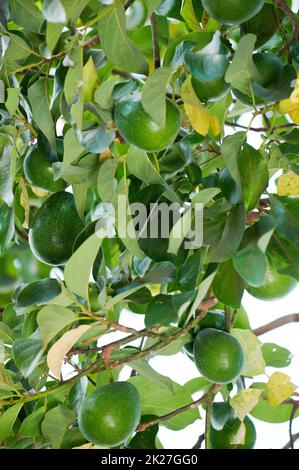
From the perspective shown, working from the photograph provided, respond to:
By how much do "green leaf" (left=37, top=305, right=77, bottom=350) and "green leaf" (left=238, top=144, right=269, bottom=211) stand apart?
0.59ft

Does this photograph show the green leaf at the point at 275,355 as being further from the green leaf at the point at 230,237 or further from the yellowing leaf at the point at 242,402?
the green leaf at the point at 230,237

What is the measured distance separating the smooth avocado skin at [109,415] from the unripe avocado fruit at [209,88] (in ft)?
0.93

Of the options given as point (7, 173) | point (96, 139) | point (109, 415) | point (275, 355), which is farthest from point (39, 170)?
point (275, 355)

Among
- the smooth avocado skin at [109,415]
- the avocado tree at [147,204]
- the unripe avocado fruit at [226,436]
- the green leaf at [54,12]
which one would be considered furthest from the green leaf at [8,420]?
the green leaf at [54,12]

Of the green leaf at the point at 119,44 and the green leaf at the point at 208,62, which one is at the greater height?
the green leaf at the point at 208,62

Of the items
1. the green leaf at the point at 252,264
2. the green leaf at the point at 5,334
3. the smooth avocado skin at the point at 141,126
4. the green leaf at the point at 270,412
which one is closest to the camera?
the green leaf at the point at 252,264

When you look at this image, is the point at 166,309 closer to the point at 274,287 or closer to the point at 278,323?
the point at 274,287

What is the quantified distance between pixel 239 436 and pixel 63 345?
235 mm

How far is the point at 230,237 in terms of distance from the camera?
0.53 metres

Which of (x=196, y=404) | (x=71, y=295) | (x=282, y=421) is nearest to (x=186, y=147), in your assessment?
(x=71, y=295)

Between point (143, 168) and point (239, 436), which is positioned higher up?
point (143, 168)

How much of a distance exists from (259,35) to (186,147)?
0.44ft

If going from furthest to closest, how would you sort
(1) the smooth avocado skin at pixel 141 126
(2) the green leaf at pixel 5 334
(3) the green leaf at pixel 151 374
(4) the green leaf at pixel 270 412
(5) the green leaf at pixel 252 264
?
(4) the green leaf at pixel 270 412, (2) the green leaf at pixel 5 334, (3) the green leaf at pixel 151 374, (1) the smooth avocado skin at pixel 141 126, (5) the green leaf at pixel 252 264

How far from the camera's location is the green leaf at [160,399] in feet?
2.68
